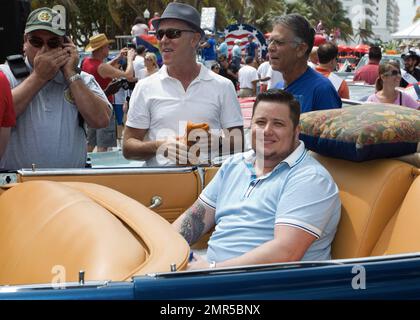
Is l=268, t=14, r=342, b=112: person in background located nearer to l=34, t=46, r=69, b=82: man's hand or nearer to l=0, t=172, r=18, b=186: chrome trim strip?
l=34, t=46, r=69, b=82: man's hand

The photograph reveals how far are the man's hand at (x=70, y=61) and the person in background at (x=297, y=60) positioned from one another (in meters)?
1.16

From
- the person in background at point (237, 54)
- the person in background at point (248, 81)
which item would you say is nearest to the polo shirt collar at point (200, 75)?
the person in background at point (248, 81)

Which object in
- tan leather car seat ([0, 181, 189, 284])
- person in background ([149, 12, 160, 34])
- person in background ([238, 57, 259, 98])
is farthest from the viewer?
person in background ([238, 57, 259, 98])

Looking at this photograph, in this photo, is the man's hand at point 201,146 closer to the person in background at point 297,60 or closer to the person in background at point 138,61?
the person in background at point 297,60

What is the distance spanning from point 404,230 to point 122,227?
3.46 feet

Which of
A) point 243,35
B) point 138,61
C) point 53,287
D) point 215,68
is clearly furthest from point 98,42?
point 243,35

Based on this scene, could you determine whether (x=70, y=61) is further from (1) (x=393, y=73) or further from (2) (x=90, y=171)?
(1) (x=393, y=73)

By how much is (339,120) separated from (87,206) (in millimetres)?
1147

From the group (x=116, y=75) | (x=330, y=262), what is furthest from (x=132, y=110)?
(x=116, y=75)

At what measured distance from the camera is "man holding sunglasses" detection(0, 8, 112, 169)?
3479mm

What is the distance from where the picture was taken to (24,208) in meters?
2.60

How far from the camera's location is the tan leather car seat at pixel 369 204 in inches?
100

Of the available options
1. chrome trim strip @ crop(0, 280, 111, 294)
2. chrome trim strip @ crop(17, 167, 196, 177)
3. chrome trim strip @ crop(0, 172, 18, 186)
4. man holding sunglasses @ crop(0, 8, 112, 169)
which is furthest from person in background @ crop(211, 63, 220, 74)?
chrome trim strip @ crop(0, 280, 111, 294)

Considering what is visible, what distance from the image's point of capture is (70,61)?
11.7 ft
